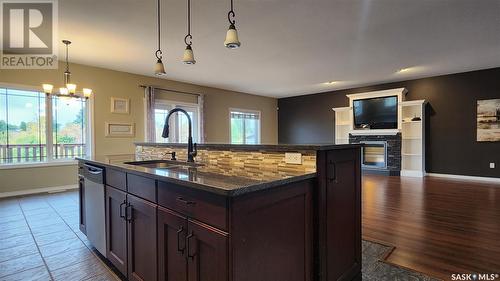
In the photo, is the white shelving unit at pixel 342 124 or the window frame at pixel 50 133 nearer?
the window frame at pixel 50 133

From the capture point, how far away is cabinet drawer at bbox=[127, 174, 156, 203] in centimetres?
164

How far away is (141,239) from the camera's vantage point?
1.74m

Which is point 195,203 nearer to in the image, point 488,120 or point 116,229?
point 116,229

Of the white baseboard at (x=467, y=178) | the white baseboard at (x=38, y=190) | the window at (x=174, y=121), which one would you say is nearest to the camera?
the white baseboard at (x=38, y=190)

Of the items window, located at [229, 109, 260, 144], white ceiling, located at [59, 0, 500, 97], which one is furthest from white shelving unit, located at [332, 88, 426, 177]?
window, located at [229, 109, 260, 144]

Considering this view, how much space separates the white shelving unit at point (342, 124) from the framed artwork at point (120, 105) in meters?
6.23

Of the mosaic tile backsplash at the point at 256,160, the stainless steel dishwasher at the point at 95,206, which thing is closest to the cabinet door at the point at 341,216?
the mosaic tile backsplash at the point at 256,160

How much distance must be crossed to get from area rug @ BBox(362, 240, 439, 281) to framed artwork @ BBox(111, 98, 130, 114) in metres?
5.78

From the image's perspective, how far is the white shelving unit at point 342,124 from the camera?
825 centimetres

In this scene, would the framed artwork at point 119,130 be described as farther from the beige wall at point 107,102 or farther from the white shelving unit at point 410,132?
the white shelving unit at point 410,132

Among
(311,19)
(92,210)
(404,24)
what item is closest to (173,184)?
(92,210)

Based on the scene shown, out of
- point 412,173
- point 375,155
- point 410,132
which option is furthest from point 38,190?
point 410,132

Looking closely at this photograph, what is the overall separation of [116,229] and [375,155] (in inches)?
284

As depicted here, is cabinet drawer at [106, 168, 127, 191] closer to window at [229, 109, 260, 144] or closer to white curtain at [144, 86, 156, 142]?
white curtain at [144, 86, 156, 142]
